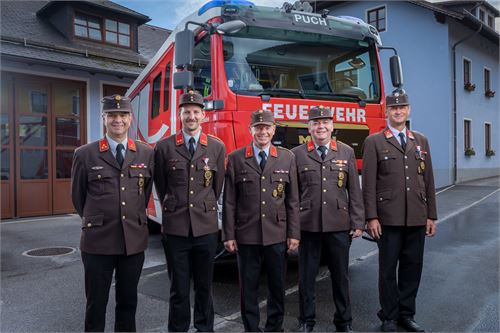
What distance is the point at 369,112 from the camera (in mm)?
5293

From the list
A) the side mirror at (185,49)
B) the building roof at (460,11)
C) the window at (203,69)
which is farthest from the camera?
the building roof at (460,11)

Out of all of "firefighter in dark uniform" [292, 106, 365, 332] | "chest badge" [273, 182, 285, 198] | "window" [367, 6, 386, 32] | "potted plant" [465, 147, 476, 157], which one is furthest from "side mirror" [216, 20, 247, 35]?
"potted plant" [465, 147, 476, 157]

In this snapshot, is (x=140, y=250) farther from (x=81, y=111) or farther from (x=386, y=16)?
(x=386, y=16)

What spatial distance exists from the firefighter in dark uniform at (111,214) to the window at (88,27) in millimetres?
10789

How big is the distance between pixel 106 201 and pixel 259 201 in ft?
3.69

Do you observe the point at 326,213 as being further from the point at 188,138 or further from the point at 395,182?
the point at 188,138

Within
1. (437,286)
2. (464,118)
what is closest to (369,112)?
(437,286)

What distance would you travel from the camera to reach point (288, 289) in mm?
4816

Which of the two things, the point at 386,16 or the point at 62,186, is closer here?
the point at 62,186

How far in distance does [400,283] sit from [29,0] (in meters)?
14.9

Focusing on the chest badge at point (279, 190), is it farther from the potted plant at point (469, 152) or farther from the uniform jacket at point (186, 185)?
the potted plant at point (469, 152)

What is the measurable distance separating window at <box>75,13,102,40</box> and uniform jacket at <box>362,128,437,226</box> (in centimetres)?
1124

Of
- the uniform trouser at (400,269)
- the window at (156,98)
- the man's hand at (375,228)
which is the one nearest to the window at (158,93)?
the window at (156,98)

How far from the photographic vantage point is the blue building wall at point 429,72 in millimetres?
16984
